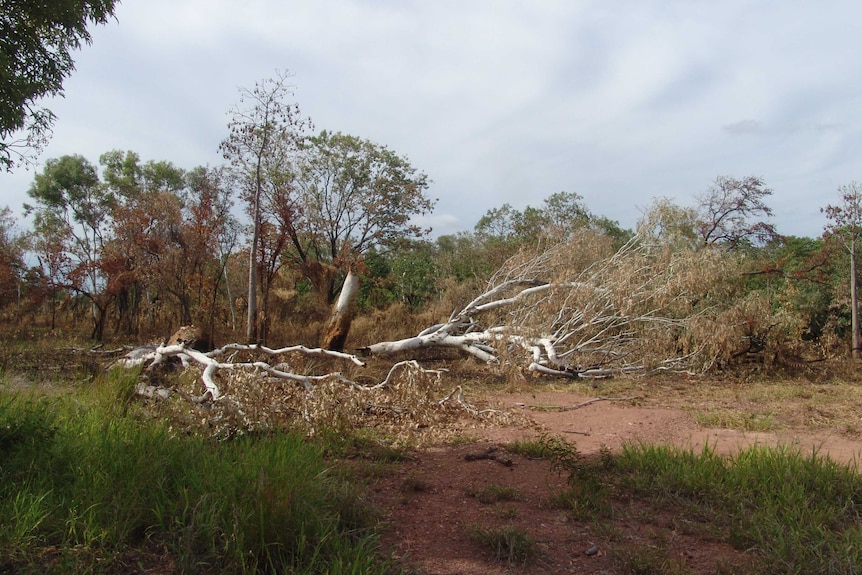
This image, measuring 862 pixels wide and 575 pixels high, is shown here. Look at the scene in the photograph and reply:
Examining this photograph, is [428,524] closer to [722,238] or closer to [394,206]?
[394,206]

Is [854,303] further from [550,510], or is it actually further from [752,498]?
[550,510]

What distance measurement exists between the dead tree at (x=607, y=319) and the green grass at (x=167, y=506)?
6502 mm

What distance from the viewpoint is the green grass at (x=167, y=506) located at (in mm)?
2756

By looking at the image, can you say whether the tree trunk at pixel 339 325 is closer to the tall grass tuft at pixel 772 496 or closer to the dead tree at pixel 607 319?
the dead tree at pixel 607 319

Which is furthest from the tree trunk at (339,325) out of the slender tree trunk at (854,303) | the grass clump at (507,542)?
the slender tree trunk at (854,303)

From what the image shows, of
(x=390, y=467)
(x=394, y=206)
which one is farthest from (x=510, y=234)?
(x=390, y=467)

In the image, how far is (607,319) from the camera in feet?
34.5

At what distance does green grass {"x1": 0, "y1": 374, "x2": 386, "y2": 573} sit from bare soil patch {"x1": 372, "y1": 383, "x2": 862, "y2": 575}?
393 millimetres

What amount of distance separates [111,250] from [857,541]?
18.4m

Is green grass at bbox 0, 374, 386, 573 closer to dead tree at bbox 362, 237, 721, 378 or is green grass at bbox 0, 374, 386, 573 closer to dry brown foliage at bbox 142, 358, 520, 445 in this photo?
dry brown foliage at bbox 142, 358, 520, 445

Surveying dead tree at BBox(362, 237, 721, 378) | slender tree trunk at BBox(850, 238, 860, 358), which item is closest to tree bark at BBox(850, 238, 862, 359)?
slender tree trunk at BBox(850, 238, 860, 358)

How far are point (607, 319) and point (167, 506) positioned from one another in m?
8.56

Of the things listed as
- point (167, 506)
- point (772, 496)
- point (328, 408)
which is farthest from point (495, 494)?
point (328, 408)

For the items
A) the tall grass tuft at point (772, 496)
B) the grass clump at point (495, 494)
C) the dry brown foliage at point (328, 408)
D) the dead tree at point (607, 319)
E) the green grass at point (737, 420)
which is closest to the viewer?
the tall grass tuft at point (772, 496)
